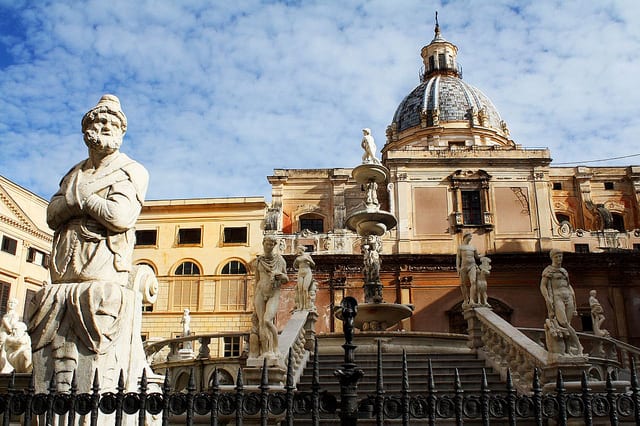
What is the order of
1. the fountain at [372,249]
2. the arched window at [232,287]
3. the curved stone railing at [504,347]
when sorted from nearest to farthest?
1. the curved stone railing at [504,347]
2. the fountain at [372,249]
3. the arched window at [232,287]

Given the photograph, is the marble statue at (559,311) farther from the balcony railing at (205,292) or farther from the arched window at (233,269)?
the arched window at (233,269)

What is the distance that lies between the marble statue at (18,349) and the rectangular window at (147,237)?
2774 centimetres

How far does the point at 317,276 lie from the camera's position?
3228 cm

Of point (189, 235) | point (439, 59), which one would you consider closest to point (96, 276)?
point (189, 235)

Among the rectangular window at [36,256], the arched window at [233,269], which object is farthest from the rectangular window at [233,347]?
the rectangular window at [36,256]

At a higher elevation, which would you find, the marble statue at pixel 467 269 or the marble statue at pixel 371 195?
the marble statue at pixel 371 195

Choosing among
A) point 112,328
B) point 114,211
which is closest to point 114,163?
point 114,211

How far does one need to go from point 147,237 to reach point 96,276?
35.5 meters

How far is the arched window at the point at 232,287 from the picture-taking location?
119ft

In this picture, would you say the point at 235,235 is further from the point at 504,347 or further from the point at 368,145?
the point at 504,347

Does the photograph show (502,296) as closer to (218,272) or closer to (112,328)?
(218,272)

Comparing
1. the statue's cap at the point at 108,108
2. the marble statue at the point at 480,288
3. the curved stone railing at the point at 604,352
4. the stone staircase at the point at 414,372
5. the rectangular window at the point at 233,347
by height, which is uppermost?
the rectangular window at the point at 233,347

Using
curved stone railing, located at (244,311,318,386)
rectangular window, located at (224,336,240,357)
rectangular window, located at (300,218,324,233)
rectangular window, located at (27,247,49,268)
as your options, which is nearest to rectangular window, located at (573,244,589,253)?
rectangular window, located at (300,218,324,233)

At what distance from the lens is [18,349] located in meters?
11.1
